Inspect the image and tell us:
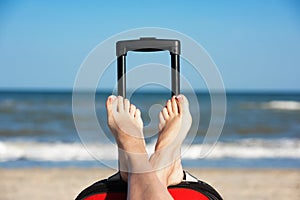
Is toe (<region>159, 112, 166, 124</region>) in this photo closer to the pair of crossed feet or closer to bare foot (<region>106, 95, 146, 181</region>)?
the pair of crossed feet

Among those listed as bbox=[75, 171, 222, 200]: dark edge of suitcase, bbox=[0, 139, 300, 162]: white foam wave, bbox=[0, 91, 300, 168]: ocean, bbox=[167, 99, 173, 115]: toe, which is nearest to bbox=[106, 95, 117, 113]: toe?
bbox=[0, 91, 300, 168]: ocean

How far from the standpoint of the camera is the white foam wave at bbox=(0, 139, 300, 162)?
9.49m

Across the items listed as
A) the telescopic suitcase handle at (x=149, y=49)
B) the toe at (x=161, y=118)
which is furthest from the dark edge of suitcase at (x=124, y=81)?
the toe at (x=161, y=118)

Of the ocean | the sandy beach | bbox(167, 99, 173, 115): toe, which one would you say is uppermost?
bbox(167, 99, 173, 115): toe

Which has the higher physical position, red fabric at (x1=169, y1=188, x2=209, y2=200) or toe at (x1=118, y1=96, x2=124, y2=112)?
toe at (x1=118, y1=96, x2=124, y2=112)

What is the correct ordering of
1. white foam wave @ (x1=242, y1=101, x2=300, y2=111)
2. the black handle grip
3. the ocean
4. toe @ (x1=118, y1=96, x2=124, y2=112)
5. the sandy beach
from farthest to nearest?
1. white foam wave @ (x1=242, y1=101, x2=300, y2=111)
2. the ocean
3. the sandy beach
4. toe @ (x1=118, y1=96, x2=124, y2=112)
5. the black handle grip

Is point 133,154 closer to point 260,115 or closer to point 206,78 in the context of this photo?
point 206,78

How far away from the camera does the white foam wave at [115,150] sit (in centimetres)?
949

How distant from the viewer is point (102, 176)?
7.64 meters

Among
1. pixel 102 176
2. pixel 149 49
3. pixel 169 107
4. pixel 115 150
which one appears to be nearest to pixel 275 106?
pixel 115 150

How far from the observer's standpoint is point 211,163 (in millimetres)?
9086

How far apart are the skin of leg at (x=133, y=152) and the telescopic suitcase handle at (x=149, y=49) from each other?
0.27 meters

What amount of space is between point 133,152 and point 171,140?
21 cm

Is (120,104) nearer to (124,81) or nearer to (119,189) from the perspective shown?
(124,81)
